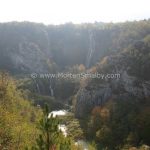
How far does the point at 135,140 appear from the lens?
113 metres

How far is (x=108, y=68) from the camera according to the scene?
158m

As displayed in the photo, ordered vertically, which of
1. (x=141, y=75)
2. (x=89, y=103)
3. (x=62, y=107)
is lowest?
(x=62, y=107)

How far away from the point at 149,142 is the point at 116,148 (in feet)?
34.4

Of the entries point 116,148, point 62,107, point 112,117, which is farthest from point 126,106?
point 62,107

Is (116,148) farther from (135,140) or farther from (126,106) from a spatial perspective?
(126,106)

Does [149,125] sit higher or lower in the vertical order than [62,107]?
higher

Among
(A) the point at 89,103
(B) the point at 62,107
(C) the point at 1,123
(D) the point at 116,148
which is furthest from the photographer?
(B) the point at 62,107

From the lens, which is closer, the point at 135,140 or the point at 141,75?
the point at 135,140

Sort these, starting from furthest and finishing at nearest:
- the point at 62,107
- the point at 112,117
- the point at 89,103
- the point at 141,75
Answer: the point at 62,107, the point at 89,103, the point at 141,75, the point at 112,117

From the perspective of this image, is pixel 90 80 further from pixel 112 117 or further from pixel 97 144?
pixel 97 144

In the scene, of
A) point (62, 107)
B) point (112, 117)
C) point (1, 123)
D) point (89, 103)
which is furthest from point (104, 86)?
point (1, 123)

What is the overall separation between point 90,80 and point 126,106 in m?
31.8

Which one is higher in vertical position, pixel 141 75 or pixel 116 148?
pixel 141 75

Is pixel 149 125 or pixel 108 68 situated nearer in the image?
pixel 149 125
